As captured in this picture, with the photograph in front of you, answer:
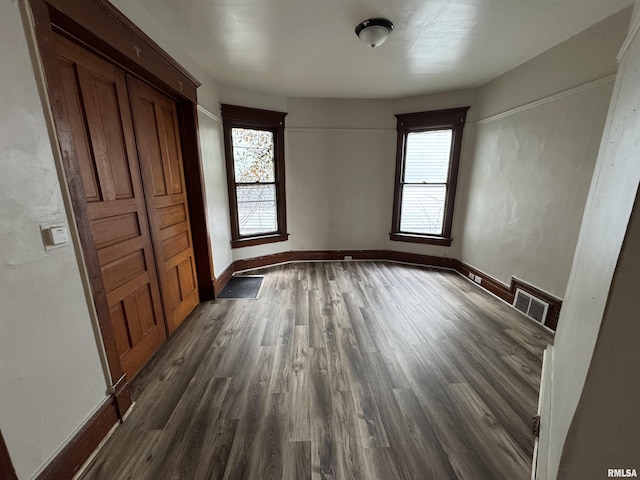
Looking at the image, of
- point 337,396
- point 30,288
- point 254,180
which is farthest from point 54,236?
point 254,180

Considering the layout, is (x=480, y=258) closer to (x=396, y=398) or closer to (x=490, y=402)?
(x=490, y=402)

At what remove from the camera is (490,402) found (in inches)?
60.9

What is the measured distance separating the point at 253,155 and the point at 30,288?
9.99 ft

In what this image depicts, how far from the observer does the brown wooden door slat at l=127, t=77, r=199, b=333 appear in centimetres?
192

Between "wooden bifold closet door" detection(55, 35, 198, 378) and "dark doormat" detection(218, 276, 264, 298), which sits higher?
"wooden bifold closet door" detection(55, 35, 198, 378)

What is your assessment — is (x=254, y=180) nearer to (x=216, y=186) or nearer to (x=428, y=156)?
(x=216, y=186)

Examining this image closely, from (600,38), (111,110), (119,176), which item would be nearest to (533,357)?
(600,38)

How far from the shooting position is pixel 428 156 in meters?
3.80

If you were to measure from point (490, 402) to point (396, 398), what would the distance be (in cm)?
59

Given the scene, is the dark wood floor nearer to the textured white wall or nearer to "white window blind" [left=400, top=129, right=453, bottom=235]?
the textured white wall

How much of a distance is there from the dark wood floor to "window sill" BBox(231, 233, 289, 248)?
3.68 ft

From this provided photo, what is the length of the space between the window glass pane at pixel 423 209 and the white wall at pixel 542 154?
58cm

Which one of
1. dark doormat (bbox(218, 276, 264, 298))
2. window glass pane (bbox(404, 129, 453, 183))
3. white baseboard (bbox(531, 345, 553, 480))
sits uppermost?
window glass pane (bbox(404, 129, 453, 183))

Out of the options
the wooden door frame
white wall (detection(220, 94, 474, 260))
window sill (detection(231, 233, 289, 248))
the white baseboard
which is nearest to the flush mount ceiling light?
the wooden door frame
